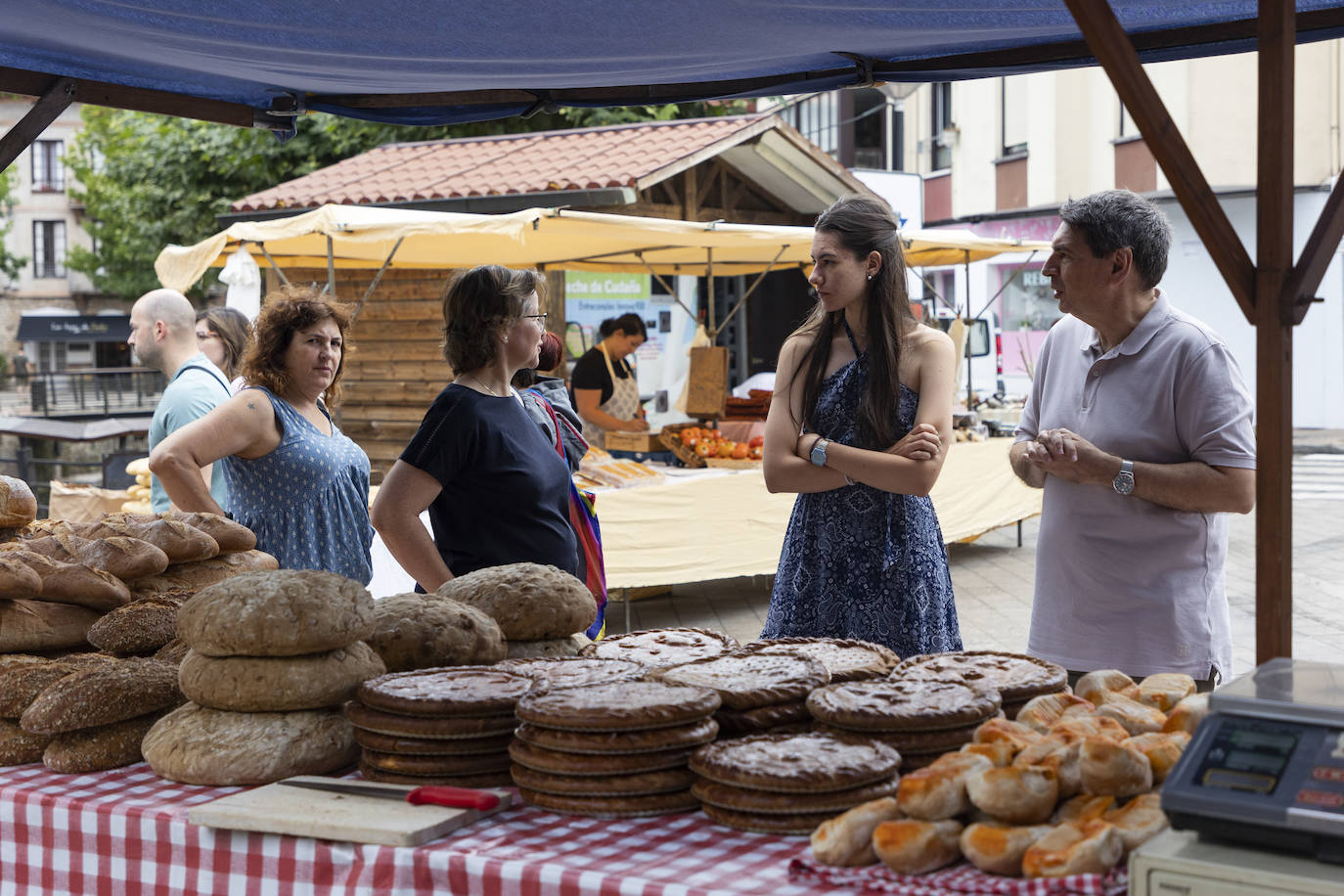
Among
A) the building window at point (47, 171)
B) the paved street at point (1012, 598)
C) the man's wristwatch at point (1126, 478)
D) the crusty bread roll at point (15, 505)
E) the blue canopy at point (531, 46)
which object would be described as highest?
the building window at point (47, 171)

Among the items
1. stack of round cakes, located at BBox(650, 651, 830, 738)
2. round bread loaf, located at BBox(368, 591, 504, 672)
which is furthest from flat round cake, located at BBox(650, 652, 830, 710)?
round bread loaf, located at BBox(368, 591, 504, 672)

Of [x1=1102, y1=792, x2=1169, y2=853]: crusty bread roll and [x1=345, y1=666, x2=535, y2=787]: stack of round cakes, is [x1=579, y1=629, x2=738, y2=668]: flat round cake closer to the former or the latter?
[x1=345, y1=666, x2=535, y2=787]: stack of round cakes

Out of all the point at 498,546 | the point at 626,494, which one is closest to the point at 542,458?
the point at 498,546

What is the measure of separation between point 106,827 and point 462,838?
623 millimetres

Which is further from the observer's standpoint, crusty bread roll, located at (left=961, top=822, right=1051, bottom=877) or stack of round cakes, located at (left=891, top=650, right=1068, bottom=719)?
stack of round cakes, located at (left=891, top=650, right=1068, bottom=719)

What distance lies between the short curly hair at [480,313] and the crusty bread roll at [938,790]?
82.2 inches

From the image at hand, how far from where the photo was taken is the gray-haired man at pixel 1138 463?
115 inches

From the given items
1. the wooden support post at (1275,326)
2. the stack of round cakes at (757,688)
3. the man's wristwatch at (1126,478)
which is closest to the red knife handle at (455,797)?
the stack of round cakes at (757,688)

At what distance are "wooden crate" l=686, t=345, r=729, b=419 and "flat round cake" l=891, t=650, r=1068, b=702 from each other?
7525 millimetres

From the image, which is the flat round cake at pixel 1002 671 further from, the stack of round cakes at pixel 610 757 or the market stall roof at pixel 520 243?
the market stall roof at pixel 520 243

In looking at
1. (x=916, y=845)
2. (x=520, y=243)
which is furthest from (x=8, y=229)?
(x=916, y=845)

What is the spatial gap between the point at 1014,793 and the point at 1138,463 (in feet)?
5.04

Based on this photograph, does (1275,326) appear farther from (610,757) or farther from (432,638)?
(432,638)

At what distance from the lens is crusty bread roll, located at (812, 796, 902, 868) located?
5.31 ft
